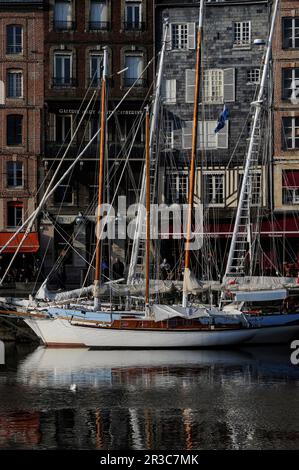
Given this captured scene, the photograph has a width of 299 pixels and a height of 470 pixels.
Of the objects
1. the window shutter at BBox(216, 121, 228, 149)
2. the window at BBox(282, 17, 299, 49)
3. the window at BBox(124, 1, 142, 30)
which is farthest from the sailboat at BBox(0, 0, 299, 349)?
the window at BBox(124, 1, 142, 30)

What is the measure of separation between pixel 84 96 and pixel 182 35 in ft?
23.8

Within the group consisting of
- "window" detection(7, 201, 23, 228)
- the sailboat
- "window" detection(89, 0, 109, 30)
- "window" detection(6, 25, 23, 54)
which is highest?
"window" detection(89, 0, 109, 30)

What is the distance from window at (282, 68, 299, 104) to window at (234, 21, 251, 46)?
336 cm

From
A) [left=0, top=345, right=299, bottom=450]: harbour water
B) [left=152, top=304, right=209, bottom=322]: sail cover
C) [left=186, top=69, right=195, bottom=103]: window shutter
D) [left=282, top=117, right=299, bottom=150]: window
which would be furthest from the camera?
[left=186, top=69, right=195, bottom=103]: window shutter

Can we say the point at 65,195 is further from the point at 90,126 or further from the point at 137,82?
the point at 137,82

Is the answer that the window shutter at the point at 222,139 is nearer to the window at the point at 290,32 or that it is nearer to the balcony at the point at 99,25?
the window at the point at 290,32

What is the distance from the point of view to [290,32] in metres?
69.6

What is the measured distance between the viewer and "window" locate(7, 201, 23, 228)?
70125 millimetres

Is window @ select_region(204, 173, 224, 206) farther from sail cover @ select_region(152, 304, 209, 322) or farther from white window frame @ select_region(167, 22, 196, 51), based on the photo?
sail cover @ select_region(152, 304, 209, 322)

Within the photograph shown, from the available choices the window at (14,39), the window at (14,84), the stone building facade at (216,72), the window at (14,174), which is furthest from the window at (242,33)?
the window at (14,174)

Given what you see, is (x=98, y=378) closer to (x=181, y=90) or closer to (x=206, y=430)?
(x=206, y=430)

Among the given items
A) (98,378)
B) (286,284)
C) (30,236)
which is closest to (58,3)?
(30,236)

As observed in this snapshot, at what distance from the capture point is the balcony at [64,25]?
70.9 m

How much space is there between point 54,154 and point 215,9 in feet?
44.0
